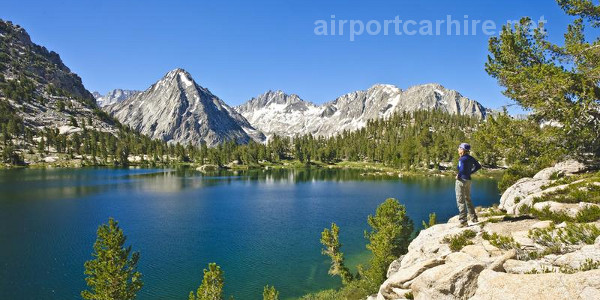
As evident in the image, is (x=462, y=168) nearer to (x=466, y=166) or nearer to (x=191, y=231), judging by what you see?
(x=466, y=166)

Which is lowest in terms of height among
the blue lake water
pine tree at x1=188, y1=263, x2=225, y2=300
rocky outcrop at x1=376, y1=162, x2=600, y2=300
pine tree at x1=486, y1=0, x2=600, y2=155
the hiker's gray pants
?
the blue lake water

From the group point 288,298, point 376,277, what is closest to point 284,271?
point 288,298

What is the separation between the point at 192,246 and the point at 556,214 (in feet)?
183

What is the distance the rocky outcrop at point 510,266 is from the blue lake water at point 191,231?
29006 mm

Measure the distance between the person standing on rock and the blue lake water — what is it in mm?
27907

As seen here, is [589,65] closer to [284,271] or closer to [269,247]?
[284,271]

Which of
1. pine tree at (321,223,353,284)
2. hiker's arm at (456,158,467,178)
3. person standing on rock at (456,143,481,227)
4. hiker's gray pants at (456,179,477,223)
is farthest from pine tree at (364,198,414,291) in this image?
hiker's arm at (456,158,467,178)

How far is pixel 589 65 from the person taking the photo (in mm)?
27484

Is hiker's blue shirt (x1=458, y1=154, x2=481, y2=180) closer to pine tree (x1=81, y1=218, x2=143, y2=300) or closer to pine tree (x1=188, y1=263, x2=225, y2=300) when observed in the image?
pine tree (x1=188, y1=263, x2=225, y2=300)

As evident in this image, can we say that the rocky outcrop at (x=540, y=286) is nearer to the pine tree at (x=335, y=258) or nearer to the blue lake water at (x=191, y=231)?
the pine tree at (x=335, y=258)

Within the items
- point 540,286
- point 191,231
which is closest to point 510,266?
point 540,286

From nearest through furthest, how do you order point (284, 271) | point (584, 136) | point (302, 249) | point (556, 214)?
point (556, 214)
point (584, 136)
point (284, 271)
point (302, 249)

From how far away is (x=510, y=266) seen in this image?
15.4 metres

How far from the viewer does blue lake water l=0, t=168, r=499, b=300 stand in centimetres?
4684
